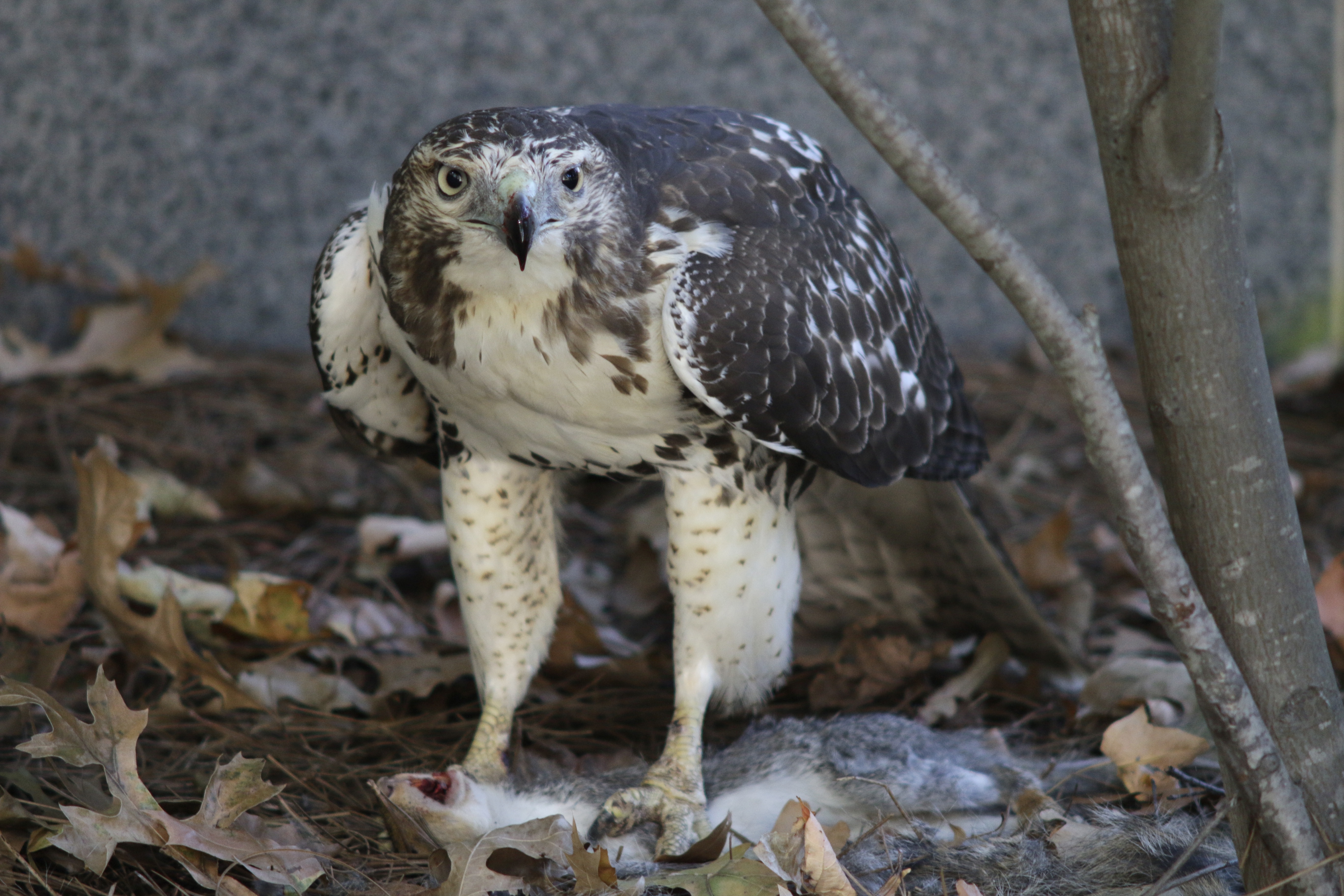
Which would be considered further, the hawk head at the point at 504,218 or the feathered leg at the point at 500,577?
the feathered leg at the point at 500,577

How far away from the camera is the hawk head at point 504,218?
2.16 metres

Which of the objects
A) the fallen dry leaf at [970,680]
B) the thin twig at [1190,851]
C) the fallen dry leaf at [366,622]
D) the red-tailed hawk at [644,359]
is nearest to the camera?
the thin twig at [1190,851]

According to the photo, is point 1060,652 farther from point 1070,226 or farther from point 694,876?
point 1070,226

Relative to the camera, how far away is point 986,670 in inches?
125

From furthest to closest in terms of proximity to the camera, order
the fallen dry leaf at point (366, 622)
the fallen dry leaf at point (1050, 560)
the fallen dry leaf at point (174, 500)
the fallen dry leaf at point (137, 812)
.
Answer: the fallen dry leaf at point (174, 500), the fallen dry leaf at point (1050, 560), the fallen dry leaf at point (366, 622), the fallen dry leaf at point (137, 812)

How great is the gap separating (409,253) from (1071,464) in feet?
10.1

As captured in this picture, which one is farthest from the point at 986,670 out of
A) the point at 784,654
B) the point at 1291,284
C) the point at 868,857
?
the point at 1291,284

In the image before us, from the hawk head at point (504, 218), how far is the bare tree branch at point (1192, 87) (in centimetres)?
99

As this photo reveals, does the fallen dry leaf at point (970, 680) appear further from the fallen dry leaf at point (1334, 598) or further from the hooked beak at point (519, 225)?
the hooked beak at point (519, 225)

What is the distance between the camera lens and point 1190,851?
191 centimetres

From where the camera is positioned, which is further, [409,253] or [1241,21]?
[1241,21]

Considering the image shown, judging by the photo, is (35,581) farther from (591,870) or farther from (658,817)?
(591,870)

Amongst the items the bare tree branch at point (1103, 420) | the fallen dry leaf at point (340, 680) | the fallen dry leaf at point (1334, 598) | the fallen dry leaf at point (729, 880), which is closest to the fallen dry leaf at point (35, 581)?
the fallen dry leaf at point (340, 680)

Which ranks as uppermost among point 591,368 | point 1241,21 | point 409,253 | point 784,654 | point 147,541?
point 1241,21
